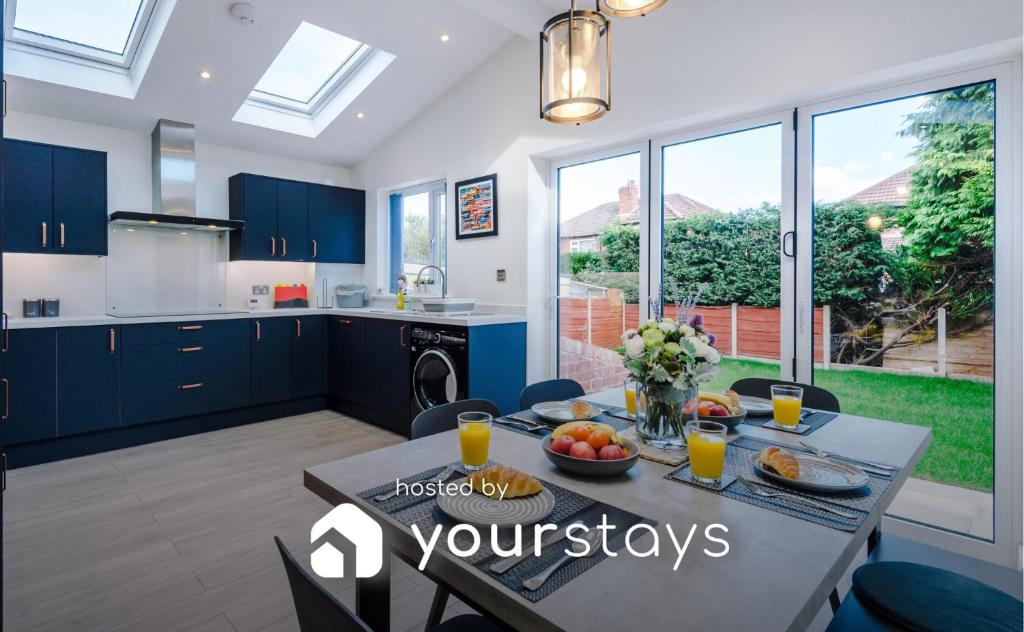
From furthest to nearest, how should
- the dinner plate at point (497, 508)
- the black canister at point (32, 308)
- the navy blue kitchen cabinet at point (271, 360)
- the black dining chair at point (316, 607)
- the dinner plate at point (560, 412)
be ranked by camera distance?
the navy blue kitchen cabinet at point (271, 360)
the black canister at point (32, 308)
the dinner plate at point (560, 412)
the dinner plate at point (497, 508)
the black dining chair at point (316, 607)

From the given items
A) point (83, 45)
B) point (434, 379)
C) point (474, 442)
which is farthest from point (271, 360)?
point (474, 442)

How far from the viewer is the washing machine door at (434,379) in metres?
3.51

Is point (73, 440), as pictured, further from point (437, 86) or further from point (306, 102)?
point (437, 86)

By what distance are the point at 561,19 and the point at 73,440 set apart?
4032 mm

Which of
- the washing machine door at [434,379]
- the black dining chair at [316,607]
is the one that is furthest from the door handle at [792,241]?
the black dining chair at [316,607]

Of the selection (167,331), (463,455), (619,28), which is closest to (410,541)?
(463,455)

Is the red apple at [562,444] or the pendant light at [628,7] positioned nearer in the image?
the red apple at [562,444]

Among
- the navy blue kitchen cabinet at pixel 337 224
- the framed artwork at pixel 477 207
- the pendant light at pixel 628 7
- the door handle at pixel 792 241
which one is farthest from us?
the navy blue kitchen cabinet at pixel 337 224

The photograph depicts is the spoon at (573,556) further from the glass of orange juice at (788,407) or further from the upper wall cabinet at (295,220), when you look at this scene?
the upper wall cabinet at (295,220)

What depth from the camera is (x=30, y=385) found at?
3291 mm

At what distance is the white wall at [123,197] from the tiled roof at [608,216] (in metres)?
2.76

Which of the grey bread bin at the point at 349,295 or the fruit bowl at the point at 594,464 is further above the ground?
the grey bread bin at the point at 349,295

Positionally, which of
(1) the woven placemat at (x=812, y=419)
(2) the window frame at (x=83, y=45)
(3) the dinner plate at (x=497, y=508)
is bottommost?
(3) the dinner plate at (x=497, y=508)

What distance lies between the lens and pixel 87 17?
3328mm
